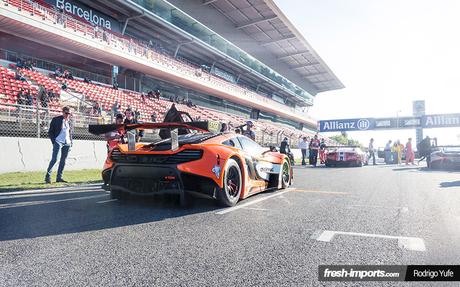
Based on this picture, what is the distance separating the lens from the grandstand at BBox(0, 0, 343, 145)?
14891 mm

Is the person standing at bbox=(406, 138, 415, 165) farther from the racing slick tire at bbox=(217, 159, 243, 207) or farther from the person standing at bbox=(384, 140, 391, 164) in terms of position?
the racing slick tire at bbox=(217, 159, 243, 207)

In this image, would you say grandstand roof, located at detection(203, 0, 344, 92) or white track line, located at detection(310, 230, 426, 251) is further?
grandstand roof, located at detection(203, 0, 344, 92)

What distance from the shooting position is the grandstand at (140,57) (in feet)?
48.9

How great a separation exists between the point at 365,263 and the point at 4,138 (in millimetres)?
8688

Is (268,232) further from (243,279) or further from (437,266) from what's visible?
(437,266)

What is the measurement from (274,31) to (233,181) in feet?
112

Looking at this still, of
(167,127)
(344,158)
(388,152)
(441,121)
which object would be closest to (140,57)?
(344,158)

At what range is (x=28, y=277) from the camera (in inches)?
72.6

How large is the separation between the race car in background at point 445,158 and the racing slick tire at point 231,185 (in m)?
11.1

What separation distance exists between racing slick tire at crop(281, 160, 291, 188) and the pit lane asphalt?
140 cm

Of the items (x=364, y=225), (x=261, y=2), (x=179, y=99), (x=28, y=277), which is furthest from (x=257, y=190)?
(x=261, y=2)

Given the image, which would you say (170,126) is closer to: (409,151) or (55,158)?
(55,158)

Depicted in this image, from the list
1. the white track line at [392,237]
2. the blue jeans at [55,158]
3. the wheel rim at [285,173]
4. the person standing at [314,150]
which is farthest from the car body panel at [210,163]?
the person standing at [314,150]

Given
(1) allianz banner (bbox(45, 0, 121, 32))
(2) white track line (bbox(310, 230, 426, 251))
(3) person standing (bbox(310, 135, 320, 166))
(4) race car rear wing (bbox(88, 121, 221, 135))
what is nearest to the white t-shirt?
(4) race car rear wing (bbox(88, 121, 221, 135))
